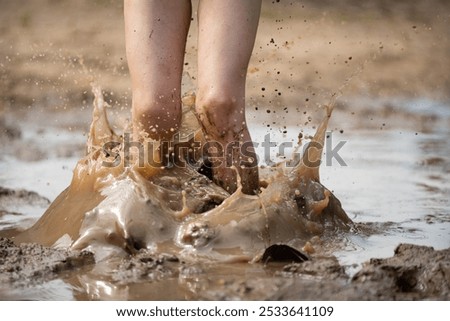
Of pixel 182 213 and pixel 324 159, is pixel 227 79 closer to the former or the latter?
pixel 182 213

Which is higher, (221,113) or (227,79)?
(227,79)

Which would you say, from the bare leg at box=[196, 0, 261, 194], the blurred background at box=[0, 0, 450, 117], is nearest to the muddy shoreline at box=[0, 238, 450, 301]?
the bare leg at box=[196, 0, 261, 194]

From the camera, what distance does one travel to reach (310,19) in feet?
25.2

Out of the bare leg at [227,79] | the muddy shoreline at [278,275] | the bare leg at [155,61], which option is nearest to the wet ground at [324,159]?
the muddy shoreline at [278,275]

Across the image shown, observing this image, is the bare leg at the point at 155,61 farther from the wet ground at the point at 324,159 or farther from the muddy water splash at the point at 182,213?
the wet ground at the point at 324,159

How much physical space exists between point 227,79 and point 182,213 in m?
0.47

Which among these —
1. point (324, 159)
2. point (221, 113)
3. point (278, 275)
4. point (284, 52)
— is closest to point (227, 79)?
point (221, 113)

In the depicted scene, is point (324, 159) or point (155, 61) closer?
point (155, 61)

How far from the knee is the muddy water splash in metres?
0.17

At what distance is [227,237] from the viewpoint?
2771 millimetres

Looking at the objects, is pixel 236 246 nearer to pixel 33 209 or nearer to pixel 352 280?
pixel 352 280

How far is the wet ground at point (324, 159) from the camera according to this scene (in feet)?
7.87

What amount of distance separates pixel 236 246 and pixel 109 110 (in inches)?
117

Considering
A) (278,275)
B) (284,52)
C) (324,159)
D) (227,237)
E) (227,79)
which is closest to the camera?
(278,275)
